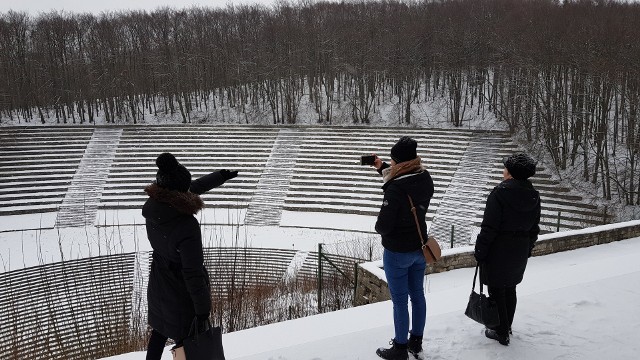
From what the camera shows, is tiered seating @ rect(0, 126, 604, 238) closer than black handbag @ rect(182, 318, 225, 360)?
No

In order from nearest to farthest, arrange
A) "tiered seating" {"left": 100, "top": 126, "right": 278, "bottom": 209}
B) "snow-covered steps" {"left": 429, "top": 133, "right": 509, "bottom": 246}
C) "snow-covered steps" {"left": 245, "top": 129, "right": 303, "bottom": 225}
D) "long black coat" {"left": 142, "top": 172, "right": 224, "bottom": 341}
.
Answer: "long black coat" {"left": 142, "top": 172, "right": 224, "bottom": 341} → "snow-covered steps" {"left": 429, "top": 133, "right": 509, "bottom": 246} → "snow-covered steps" {"left": 245, "top": 129, "right": 303, "bottom": 225} → "tiered seating" {"left": 100, "top": 126, "right": 278, "bottom": 209}

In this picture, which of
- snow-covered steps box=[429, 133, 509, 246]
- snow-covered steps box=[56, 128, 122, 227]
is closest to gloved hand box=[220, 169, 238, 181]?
snow-covered steps box=[429, 133, 509, 246]

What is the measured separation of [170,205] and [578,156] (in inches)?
1015

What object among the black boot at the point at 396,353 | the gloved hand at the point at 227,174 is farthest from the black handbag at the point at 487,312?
the gloved hand at the point at 227,174

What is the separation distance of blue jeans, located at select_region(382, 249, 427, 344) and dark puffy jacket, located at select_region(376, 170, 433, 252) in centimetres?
9

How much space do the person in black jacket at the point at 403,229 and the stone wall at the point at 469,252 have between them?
10.0ft

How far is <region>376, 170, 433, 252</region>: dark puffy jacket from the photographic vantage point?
10.9 feet

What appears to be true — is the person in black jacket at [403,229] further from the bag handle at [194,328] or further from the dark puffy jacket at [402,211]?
the bag handle at [194,328]

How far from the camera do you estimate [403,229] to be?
337 centimetres

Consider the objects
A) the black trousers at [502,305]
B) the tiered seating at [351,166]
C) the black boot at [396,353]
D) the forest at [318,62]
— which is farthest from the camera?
the forest at [318,62]

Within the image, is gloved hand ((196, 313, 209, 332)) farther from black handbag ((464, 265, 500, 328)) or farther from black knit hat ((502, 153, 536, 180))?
black knit hat ((502, 153, 536, 180))

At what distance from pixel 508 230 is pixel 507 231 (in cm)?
1

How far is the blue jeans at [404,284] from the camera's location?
344 centimetres

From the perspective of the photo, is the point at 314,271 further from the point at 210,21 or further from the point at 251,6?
the point at 251,6
